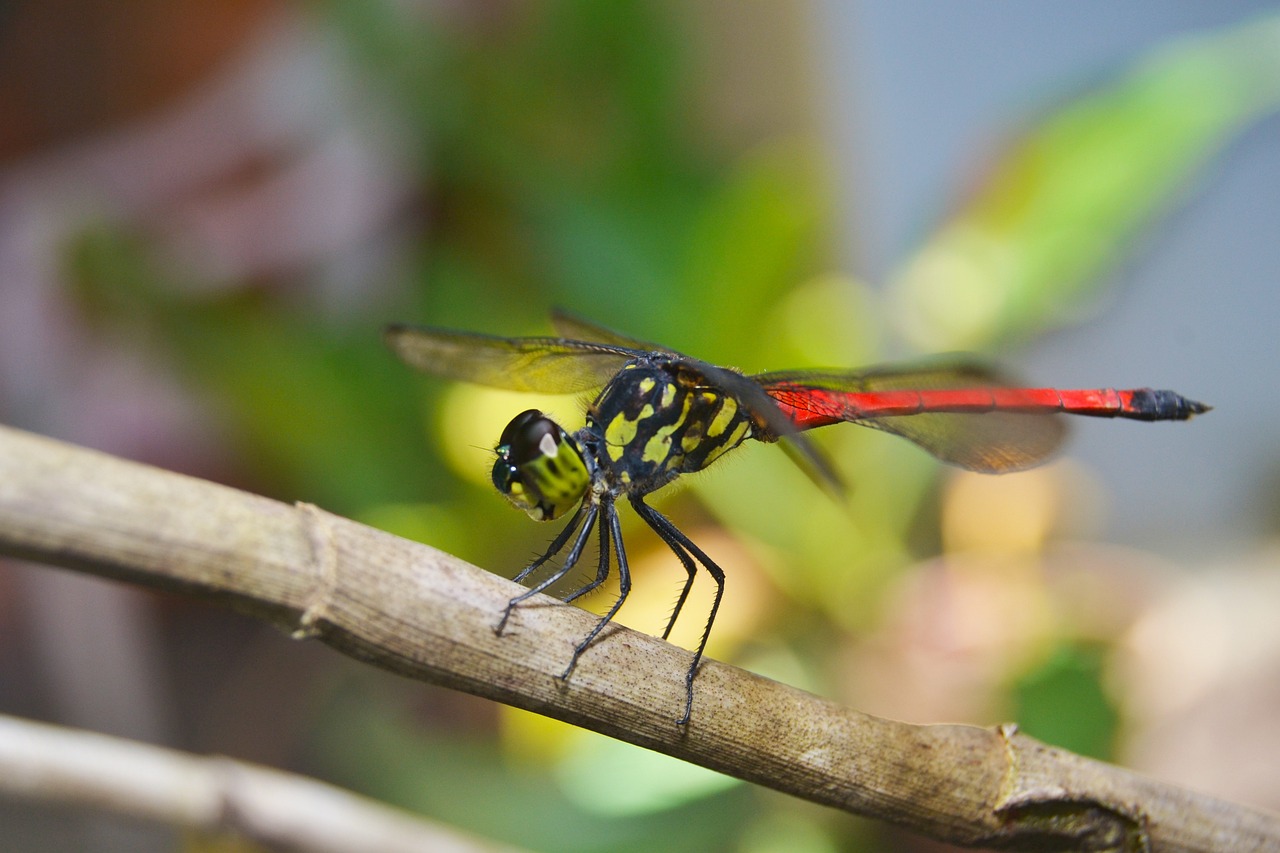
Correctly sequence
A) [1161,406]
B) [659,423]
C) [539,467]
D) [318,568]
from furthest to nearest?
[1161,406], [659,423], [539,467], [318,568]

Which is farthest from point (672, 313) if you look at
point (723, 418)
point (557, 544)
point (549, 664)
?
point (549, 664)

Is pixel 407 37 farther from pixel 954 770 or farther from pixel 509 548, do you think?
pixel 954 770

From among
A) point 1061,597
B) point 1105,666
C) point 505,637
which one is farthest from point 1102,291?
point 505,637

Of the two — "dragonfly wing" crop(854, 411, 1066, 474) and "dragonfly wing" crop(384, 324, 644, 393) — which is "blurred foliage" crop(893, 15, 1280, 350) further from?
"dragonfly wing" crop(384, 324, 644, 393)

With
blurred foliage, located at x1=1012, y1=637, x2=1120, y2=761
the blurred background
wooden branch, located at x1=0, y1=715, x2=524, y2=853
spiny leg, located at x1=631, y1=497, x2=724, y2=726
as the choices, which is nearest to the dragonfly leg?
spiny leg, located at x1=631, y1=497, x2=724, y2=726

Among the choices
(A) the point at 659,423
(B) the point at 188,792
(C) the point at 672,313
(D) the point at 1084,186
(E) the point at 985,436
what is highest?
(D) the point at 1084,186

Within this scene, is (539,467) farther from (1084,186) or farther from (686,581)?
(1084,186)

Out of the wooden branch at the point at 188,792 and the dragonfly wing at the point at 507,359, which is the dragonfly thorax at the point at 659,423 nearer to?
the dragonfly wing at the point at 507,359
